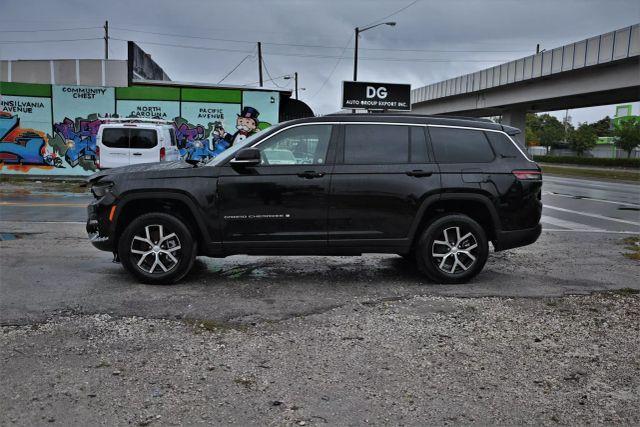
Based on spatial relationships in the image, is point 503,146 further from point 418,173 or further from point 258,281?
point 258,281

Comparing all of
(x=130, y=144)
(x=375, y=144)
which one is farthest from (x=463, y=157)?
(x=130, y=144)

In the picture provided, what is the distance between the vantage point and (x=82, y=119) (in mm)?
23734

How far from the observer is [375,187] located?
19.3 feet

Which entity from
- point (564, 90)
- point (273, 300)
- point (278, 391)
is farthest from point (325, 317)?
point (564, 90)

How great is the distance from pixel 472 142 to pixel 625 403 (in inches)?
137

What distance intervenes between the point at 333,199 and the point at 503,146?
2105 mm

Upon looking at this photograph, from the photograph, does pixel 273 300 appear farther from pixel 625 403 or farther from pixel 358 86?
pixel 358 86

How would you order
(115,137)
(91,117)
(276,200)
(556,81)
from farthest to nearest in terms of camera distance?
(556,81) → (91,117) → (115,137) → (276,200)

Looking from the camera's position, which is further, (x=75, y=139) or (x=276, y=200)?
(x=75, y=139)

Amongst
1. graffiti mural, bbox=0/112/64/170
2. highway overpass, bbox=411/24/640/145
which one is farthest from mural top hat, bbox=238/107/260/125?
highway overpass, bbox=411/24/640/145

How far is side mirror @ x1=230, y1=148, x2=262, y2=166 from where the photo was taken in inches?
222

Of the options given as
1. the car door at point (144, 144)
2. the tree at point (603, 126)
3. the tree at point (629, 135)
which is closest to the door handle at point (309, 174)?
the car door at point (144, 144)

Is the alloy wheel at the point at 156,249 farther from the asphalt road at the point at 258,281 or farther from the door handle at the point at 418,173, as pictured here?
the door handle at the point at 418,173

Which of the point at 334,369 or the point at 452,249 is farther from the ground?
the point at 452,249
